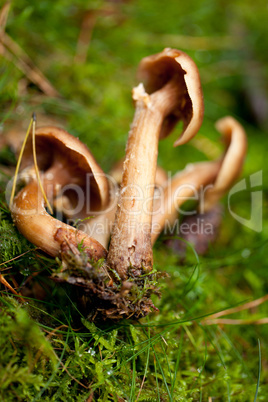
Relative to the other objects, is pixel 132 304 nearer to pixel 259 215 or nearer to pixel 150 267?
pixel 150 267

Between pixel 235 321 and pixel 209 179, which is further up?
pixel 209 179

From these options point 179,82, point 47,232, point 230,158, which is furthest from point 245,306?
point 179,82

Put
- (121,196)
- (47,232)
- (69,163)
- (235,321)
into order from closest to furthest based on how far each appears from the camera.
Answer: (47,232) → (121,196) → (69,163) → (235,321)

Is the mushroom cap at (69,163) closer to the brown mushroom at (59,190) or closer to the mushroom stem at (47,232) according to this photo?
the brown mushroom at (59,190)

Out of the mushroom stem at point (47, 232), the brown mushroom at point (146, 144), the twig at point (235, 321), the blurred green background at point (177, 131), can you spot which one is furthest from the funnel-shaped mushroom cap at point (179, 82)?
the twig at point (235, 321)

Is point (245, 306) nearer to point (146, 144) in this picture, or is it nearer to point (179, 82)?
point (146, 144)

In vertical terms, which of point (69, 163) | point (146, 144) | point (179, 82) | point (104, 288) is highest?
point (179, 82)
